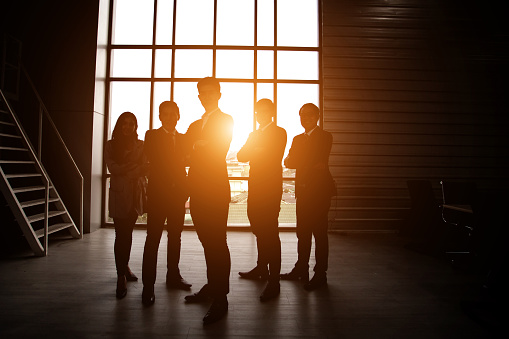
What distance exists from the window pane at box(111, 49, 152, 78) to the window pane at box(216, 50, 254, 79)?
54.2 inches

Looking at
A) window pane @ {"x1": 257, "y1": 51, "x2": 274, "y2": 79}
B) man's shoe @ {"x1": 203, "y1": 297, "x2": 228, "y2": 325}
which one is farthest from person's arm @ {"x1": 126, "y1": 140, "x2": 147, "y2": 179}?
window pane @ {"x1": 257, "y1": 51, "x2": 274, "y2": 79}

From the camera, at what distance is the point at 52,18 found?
5238 mm

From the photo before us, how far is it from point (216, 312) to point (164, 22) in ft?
18.3

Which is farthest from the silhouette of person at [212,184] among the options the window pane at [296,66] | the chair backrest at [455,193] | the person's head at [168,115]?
the window pane at [296,66]

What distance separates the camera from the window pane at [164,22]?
5.70 meters

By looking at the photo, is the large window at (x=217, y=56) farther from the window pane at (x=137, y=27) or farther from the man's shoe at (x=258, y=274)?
the man's shoe at (x=258, y=274)

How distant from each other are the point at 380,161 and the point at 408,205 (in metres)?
1.01

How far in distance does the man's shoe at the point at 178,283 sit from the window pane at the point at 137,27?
15.7 feet

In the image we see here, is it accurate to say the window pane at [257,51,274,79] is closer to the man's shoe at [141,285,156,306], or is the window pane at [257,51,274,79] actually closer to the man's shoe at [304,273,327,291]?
the man's shoe at [304,273,327,291]

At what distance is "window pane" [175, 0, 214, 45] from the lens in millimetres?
5707

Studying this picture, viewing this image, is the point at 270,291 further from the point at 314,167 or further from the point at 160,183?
the point at 160,183

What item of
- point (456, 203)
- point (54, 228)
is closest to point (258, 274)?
point (456, 203)

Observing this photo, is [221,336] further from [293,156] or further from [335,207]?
[335,207]

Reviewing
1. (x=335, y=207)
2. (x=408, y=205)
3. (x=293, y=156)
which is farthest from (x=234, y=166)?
(x=408, y=205)
